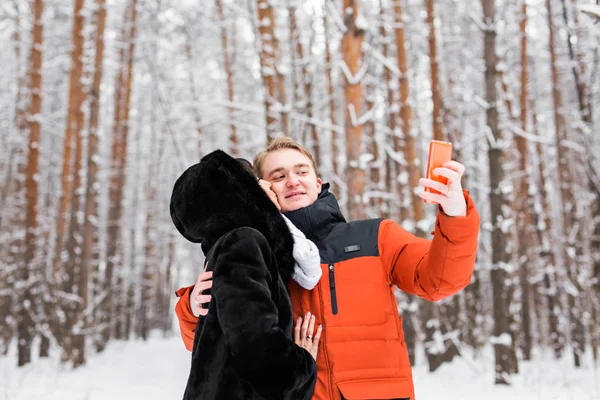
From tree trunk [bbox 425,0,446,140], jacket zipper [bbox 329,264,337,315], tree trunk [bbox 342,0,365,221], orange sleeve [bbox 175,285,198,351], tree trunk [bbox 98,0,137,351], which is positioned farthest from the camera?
tree trunk [bbox 98,0,137,351]

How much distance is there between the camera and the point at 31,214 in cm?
923

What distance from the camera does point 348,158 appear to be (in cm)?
571

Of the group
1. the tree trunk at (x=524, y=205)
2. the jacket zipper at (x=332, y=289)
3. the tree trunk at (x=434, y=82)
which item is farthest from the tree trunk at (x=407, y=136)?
the jacket zipper at (x=332, y=289)

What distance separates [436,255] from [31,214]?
29.9 ft

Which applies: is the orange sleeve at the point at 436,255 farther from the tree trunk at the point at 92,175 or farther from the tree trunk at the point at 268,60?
the tree trunk at the point at 92,175

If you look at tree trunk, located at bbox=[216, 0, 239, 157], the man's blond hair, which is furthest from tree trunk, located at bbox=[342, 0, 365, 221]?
tree trunk, located at bbox=[216, 0, 239, 157]

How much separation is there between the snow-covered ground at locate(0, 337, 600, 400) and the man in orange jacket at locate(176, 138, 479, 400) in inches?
179

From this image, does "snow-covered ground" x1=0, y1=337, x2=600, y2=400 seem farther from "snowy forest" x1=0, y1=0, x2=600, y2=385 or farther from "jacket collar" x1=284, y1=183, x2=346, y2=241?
"jacket collar" x1=284, y1=183, x2=346, y2=241

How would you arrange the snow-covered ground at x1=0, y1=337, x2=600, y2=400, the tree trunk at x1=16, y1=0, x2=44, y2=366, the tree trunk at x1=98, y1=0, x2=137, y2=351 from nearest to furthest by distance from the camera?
1. the snow-covered ground at x1=0, y1=337, x2=600, y2=400
2. the tree trunk at x1=16, y1=0, x2=44, y2=366
3. the tree trunk at x1=98, y1=0, x2=137, y2=351

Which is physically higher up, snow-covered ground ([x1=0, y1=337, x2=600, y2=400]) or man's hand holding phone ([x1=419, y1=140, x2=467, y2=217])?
man's hand holding phone ([x1=419, y1=140, x2=467, y2=217])

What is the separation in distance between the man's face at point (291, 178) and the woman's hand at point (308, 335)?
1.68 ft

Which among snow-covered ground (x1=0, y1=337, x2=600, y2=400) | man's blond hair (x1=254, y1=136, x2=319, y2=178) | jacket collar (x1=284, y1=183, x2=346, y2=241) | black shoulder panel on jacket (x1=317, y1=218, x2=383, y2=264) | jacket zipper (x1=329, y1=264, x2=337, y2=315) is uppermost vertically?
man's blond hair (x1=254, y1=136, x2=319, y2=178)

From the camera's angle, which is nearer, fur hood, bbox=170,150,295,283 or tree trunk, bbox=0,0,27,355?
fur hood, bbox=170,150,295,283

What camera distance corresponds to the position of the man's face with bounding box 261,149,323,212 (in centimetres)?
217
